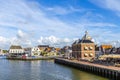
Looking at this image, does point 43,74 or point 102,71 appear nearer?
point 102,71

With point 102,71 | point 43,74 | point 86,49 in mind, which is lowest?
point 43,74

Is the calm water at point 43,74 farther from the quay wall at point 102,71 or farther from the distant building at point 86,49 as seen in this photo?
the distant building at point 86,49

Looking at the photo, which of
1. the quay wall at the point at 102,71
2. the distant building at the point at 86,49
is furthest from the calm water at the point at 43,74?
the distant building at the point at 86,49

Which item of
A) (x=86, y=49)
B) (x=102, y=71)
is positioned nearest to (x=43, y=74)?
(x=102, y=71)

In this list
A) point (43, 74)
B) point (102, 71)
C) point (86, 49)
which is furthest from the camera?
point (86, 49)

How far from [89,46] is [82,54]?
14.5 feet

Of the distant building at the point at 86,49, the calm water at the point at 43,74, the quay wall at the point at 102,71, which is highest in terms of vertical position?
the distant building at the point at 86,49

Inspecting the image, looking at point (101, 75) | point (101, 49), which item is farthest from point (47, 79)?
point (101, 49)

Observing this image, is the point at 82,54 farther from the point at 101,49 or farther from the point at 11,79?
the point at 101,49

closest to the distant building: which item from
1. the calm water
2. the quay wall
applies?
the quay wall

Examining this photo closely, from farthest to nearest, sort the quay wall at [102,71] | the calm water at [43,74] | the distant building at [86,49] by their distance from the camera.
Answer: the distant building at [86,49]
the calm water at [43,74]
the quay wall at [102,71]

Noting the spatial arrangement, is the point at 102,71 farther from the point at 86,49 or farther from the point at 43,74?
the point at 86,49

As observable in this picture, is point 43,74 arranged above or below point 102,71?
below

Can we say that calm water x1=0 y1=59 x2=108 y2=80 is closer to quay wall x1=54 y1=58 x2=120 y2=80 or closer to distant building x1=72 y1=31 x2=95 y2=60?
quay wall x1=54 y1=58 x2=120 y2=80
